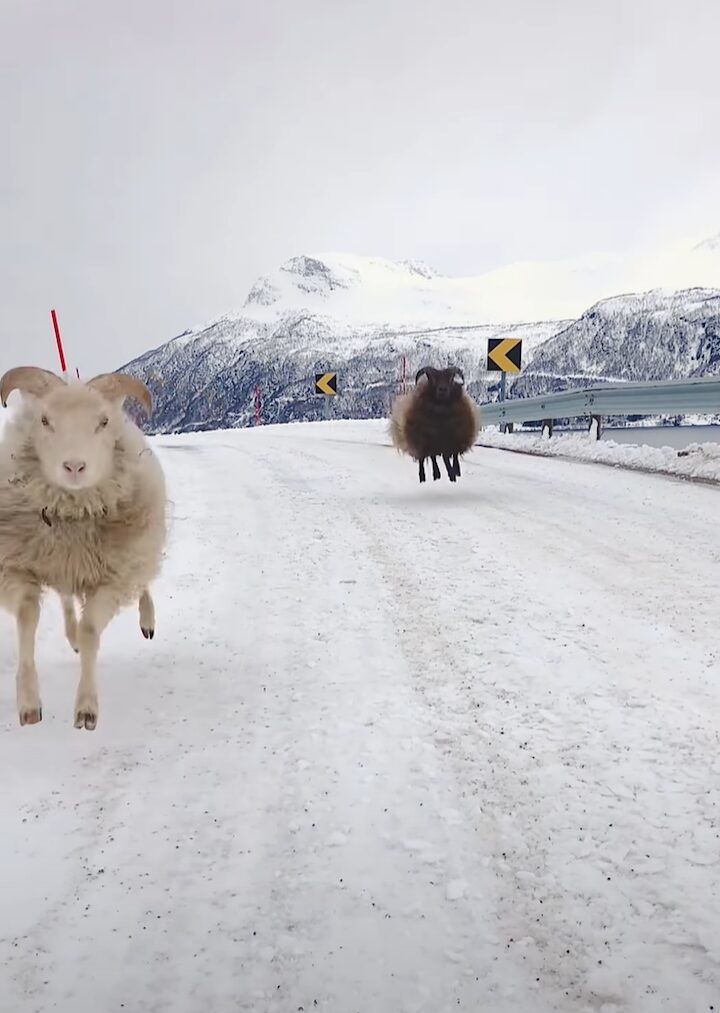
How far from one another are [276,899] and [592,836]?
0.92 m

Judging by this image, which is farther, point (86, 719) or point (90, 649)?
point (90, 649)

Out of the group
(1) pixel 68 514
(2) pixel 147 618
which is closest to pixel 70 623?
A: (2) pixel 147 618

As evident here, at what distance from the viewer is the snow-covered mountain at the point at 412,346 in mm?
94750

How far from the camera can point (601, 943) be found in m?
1.61

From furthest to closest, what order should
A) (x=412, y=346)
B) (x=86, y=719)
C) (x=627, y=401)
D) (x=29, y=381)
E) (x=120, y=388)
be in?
1. (x=412, y=346)
2. (x=627, y=401)
3. (x=120, y=388)
4. (x=29, y=381)
5. (x=86, y=719)

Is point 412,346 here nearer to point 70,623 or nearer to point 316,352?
point 316,352

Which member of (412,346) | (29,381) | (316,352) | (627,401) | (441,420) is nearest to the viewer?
(29,381)

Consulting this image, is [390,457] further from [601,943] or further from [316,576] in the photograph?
[601,943]

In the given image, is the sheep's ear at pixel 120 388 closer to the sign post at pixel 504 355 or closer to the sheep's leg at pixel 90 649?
the sheep's leg at pixel 90 649

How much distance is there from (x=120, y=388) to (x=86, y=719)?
1.56 m

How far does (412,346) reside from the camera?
420 feet

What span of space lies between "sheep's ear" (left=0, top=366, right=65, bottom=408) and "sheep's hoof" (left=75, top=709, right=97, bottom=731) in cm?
146

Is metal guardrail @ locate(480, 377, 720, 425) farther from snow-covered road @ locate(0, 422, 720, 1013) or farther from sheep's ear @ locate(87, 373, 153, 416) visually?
sheep's ear @ locate(87, 373, 153, 416)

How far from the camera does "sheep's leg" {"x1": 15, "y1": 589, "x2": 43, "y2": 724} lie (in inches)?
112
